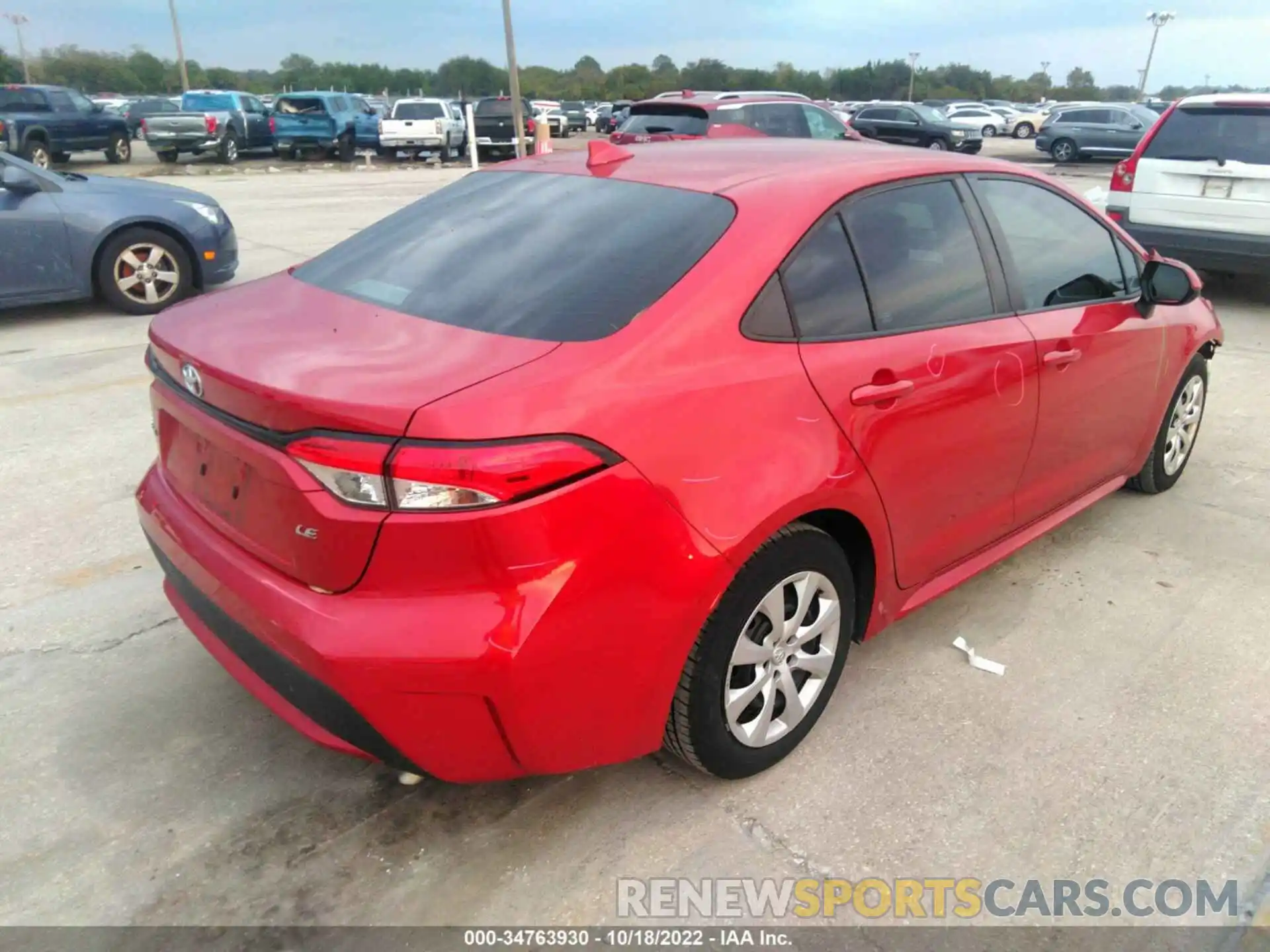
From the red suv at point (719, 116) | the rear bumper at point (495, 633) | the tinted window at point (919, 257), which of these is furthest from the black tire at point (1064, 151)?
the rear bumper at point (495, 633)

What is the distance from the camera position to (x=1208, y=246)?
8031mm

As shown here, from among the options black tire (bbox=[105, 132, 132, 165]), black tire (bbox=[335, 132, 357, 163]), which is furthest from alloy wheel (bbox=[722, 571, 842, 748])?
black tire (bbox=[335, 132, 357, 163])

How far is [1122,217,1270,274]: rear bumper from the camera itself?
25.7ft

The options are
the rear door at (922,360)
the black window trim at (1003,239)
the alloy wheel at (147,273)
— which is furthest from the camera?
the alloy wheel at (147,273)

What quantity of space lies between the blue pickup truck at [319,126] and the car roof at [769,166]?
2537 cm

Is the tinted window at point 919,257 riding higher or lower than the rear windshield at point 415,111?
lower

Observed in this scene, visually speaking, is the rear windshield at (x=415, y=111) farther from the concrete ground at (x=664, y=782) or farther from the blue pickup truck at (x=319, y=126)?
the concrete ground at (x=664, y=782)

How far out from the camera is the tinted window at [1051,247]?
3262 millimetres

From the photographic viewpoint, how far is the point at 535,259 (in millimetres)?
2580

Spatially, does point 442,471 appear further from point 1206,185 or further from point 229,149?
point 229,149

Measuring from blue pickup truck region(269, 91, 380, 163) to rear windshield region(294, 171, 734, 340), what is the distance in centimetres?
2561

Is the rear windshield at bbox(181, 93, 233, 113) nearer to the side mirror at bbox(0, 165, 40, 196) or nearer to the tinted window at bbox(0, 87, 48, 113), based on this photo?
the tinted window at bbox(0, 87, 48, 113)

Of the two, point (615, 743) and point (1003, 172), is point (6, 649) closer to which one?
point (615, 743)

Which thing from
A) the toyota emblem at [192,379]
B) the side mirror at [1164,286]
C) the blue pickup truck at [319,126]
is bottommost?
the side mirror at [1164,286]
